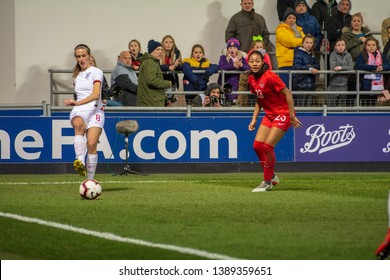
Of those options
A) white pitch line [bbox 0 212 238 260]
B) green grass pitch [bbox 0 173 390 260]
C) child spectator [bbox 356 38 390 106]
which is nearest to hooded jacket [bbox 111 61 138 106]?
green grass pitch [bbox 0 173 390 260]

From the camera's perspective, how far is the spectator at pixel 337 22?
2477 cm

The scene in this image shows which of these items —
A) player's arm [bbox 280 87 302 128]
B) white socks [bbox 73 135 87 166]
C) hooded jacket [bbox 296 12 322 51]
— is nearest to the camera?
white socks [bbox 73 135 87 166]

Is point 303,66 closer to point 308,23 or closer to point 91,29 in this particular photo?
point 308,23

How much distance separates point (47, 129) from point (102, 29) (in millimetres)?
4973

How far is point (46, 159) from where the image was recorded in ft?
71.3

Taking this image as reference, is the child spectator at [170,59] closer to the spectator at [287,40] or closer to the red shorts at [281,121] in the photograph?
the spectator at [287,40]

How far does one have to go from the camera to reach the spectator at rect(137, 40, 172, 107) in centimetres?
2147

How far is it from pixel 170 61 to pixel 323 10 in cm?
411

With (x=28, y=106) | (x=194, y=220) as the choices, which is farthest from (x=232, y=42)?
(x=194, y=220)

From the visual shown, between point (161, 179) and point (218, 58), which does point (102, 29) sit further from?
point (161, 179)

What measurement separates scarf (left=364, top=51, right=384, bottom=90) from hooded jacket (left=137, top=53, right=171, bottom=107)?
4.83m

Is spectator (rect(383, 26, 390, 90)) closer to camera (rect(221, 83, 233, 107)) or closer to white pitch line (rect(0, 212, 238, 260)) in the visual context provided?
camera (rect(221, 83, 233, 107))

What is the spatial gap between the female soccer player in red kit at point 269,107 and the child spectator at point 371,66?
23.3 feet
